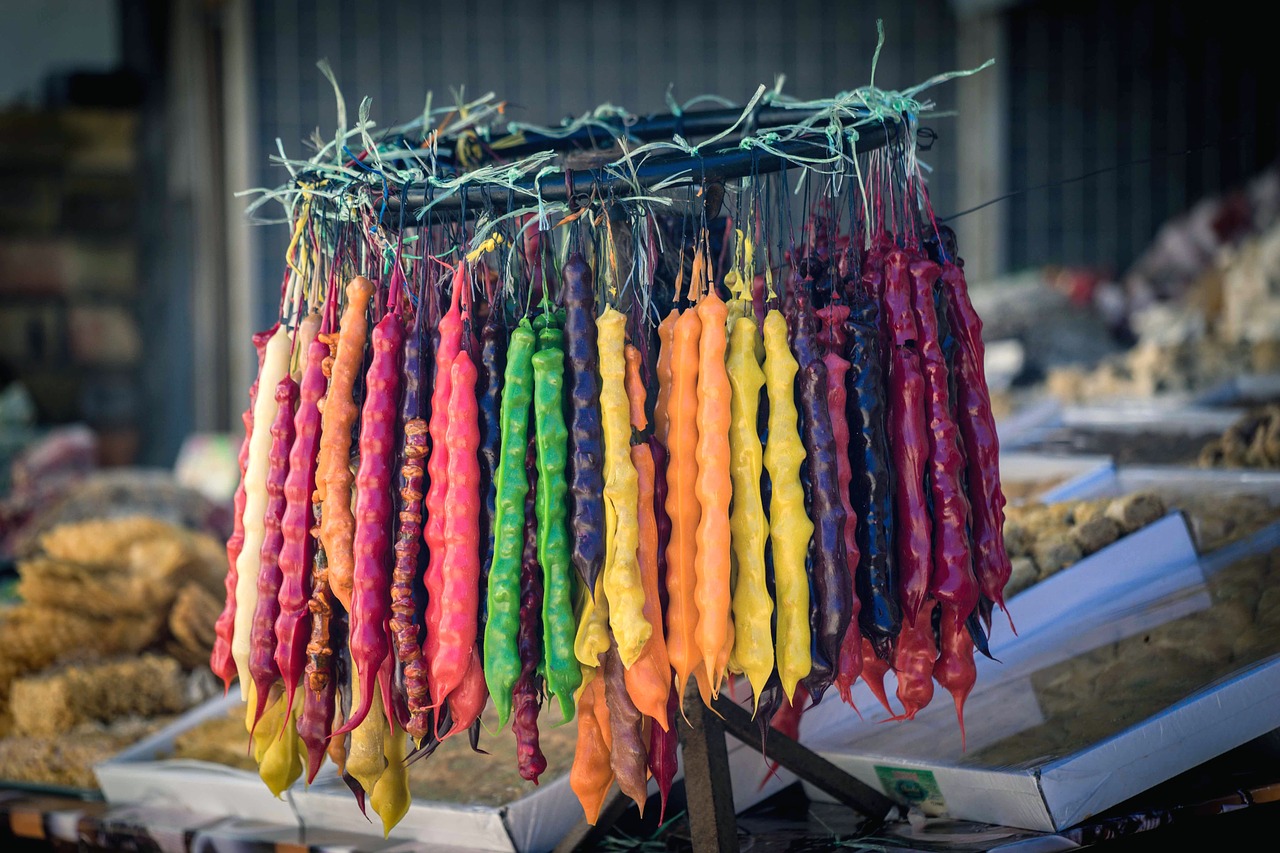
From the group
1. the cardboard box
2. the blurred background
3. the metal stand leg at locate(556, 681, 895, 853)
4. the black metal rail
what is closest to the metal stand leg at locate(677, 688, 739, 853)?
the metal stand leg at locate(556, 681, 895, 853)

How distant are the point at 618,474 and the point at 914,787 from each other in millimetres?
665

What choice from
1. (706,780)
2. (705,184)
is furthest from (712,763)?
(705,184)

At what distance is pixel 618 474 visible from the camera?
1.18 m

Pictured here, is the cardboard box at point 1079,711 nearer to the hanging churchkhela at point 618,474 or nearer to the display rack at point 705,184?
the display rack at point 705,184

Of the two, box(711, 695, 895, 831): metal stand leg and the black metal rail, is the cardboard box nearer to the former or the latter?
box(711, 695, 895, 831): metal stand leg

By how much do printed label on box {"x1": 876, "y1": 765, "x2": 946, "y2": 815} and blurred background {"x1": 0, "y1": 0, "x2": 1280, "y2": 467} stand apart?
12.0ft

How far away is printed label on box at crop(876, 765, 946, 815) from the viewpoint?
1.49 m

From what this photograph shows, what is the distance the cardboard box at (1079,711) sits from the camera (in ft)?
4.57

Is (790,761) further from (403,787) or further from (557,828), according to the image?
(403,787)

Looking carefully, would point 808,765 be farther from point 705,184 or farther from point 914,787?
point 705,184

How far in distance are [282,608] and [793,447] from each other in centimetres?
61

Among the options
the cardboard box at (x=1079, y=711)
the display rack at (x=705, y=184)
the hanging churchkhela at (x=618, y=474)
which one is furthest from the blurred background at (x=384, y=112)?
the hanging churchkhela at (x=618, y=474)

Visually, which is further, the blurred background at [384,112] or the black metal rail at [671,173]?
the blurred background at [384,112]

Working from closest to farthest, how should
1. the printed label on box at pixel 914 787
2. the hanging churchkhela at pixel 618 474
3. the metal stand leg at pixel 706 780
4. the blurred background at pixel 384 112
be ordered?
the hanging churchkhela at pixel 618 474, the metal stand leg at pixel 706 780, the printed label on box at pixel 914 787, the blurred background at pixel 384 112
